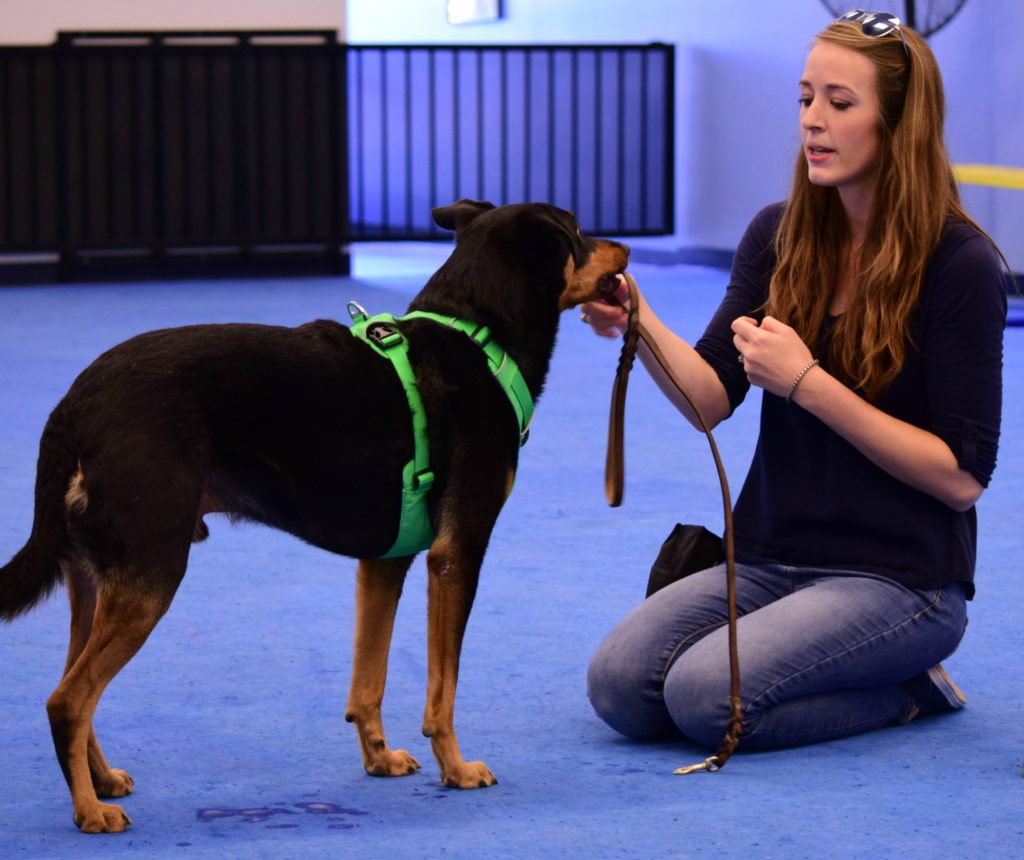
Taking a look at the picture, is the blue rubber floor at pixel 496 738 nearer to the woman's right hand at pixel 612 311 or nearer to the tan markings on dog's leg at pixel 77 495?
the tan markings on dog's leg at pixel 77 495

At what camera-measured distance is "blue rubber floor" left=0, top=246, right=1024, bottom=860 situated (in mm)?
2232

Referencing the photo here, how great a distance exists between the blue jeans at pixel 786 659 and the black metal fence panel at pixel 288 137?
27.7 feet

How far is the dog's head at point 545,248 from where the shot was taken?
2496 mm

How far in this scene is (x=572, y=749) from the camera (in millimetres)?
2652

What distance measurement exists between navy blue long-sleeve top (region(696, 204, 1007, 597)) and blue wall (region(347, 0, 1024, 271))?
Answer: 6.53 metres

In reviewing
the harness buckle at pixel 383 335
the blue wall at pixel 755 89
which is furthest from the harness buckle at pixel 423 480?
the blue wall at pixel 755 89

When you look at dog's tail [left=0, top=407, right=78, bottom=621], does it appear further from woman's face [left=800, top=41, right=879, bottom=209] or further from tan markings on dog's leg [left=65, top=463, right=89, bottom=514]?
woman's face [left=800, top=41, right=879, bottom=209]

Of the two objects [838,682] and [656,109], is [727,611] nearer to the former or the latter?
[838,682]

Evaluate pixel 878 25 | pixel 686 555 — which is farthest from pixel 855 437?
pixel 878 25

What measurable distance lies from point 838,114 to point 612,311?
1.62 feet

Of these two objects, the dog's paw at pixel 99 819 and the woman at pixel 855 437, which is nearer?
the dog's paw at pixel 99 819

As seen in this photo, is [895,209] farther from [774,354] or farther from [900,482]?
[900,482]

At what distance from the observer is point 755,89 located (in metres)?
11.1

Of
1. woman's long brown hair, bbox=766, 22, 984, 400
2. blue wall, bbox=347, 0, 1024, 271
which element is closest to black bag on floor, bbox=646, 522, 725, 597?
woman's long brown hair, bbox=766, 22, 984, 400
